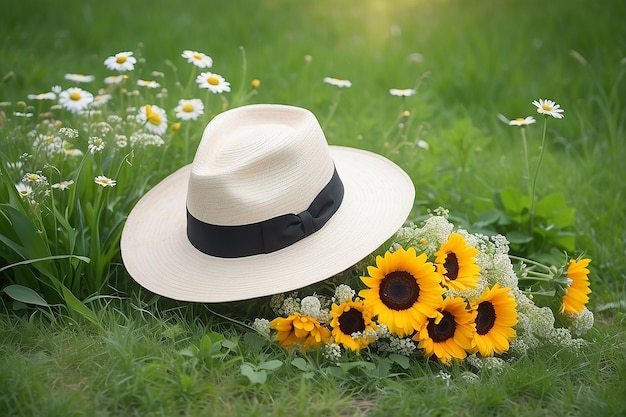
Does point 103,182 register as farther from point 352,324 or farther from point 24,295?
point 352,324

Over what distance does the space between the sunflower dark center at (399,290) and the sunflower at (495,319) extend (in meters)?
0.25

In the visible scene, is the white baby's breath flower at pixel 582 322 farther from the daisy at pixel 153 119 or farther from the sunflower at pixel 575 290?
the daisy at pixel 153 119

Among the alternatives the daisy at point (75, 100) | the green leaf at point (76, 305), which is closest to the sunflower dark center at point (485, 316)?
the green leaf at point (76, 305)

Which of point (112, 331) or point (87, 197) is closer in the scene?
point (112, 331)

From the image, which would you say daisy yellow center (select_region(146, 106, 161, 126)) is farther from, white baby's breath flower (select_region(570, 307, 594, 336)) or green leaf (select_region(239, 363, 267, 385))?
white baby's breath flower (select_region(570, 307, 594, 336))

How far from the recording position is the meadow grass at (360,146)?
257 centimetres

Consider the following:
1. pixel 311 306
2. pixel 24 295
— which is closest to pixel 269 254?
pixel 311 306

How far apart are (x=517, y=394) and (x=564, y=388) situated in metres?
0.19

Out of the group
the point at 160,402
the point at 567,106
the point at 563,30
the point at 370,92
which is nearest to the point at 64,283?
the point at 160,402

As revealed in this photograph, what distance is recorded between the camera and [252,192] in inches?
110

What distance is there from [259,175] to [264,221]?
6.8 inches

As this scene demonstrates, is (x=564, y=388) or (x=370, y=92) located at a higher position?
(x=564, y=388)

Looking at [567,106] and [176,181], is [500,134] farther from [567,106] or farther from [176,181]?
[176,181]

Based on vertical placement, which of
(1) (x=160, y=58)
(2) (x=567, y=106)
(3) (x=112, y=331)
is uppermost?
(3) (x=112, y=331)
